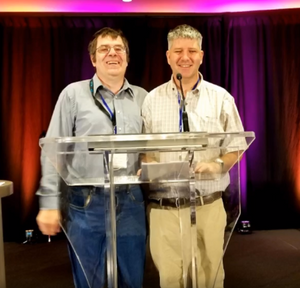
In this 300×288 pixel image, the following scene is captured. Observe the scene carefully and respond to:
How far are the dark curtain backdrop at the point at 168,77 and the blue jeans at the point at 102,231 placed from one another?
11.5 feet

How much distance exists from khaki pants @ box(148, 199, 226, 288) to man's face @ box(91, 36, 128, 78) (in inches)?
31.6

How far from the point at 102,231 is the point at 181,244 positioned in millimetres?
268

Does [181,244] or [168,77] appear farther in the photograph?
[168,77]

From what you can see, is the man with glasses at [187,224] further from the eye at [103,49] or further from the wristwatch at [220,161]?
the eye at [103,49]

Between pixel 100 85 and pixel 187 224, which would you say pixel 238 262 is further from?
pixel 187 224

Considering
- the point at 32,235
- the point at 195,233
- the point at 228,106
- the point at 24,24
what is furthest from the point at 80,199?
the point at 24,24

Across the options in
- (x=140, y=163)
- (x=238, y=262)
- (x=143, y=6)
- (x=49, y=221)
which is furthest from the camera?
(x=143, y=6)

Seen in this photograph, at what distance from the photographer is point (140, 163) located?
4.03 ft

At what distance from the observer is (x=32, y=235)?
461cm

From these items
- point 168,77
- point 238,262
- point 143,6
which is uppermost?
point 143,6

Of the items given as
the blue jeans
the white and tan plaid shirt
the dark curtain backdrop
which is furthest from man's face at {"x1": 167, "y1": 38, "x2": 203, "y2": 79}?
the dark curtain backdrop

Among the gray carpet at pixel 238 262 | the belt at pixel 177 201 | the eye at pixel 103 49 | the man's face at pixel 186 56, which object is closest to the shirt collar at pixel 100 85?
the eye at pixel 103 49

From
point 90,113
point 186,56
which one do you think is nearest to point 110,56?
point 90,113

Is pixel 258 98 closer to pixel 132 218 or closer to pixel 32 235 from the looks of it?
pixel 32 235
